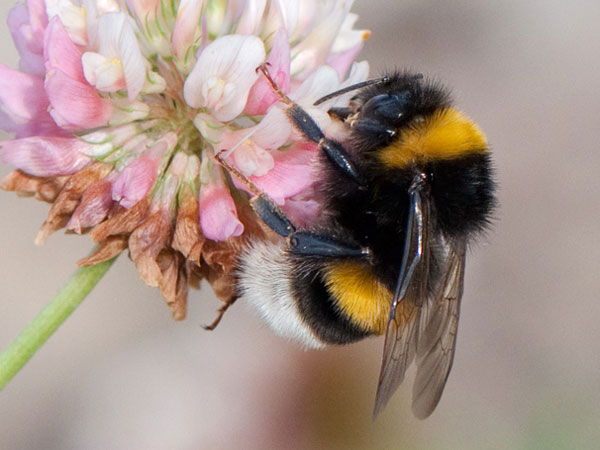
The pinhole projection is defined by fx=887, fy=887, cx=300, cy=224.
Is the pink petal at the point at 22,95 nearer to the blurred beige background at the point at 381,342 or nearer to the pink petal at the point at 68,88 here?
the pink petal at the point at 68,88

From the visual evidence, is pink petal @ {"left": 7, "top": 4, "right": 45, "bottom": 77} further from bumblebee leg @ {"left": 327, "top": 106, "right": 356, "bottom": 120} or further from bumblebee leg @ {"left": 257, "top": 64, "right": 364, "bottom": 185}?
bumblebee leg @ {"left": 327, "top": 106, "right": 356, "bottom": 120}

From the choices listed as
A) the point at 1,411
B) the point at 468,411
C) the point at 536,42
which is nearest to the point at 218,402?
the point at 1,411

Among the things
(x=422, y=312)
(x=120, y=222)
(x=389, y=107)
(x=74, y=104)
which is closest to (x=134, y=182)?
(x=120, y=222)

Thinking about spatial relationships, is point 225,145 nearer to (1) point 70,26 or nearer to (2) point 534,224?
(1) point 70,26

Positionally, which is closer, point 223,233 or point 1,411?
point 223,233

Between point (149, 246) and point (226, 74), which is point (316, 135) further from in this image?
point (149, 246)

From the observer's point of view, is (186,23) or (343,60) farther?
(343,60)
